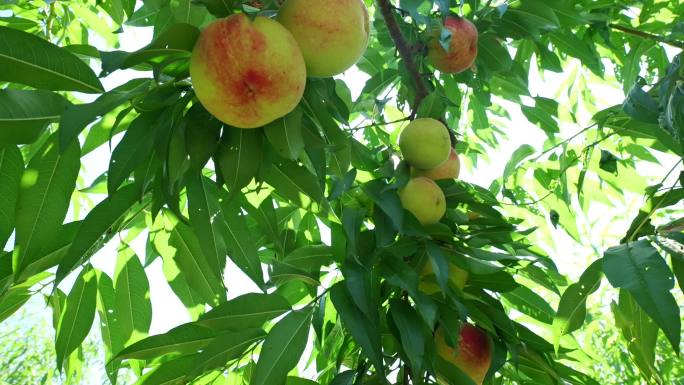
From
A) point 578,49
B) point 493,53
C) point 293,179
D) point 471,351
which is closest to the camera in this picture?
point 293,179

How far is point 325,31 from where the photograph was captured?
119cm

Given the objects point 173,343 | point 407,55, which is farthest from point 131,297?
point 407,55

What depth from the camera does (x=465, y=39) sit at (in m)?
1.90

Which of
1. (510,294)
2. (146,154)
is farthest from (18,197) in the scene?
(510,294)

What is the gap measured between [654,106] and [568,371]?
0.64 m

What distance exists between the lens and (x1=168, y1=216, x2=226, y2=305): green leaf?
5.17ft

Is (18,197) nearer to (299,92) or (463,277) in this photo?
(299,92)

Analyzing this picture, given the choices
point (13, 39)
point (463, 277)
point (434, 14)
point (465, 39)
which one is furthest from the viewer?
point (434, 14)

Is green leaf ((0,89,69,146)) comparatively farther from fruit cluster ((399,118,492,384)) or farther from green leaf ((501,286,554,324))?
green leaf ((501,286,554,324))

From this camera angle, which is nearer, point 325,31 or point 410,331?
point 325,31

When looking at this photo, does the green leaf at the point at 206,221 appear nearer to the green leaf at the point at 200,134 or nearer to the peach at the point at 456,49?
the green leaf at the point at 200,134

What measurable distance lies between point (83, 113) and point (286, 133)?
1.13 feet

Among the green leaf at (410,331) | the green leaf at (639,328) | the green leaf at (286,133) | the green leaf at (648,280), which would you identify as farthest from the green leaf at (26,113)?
the green leaf at (639,328)

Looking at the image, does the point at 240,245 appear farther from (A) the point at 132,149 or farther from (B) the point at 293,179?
(A) the point at 132,149
